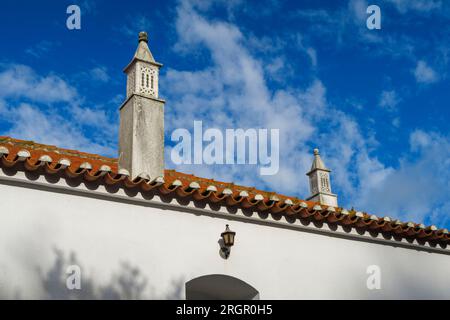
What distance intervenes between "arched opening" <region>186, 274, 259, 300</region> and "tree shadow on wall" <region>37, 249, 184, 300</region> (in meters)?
0.65

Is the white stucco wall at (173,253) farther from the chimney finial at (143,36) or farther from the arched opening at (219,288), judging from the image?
the chimney finial at (143,36)

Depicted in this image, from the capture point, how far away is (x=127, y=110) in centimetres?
973

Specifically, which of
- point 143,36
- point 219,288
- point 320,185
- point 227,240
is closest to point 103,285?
point 227,240

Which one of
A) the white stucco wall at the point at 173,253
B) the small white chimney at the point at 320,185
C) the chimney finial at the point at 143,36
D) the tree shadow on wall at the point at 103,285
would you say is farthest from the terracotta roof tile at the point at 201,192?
the small white chimney at the point at 320,185

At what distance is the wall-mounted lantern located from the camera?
8.19 metres

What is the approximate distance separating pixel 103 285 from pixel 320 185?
29.9 feet

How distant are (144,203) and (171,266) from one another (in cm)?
101

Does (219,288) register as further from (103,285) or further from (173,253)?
(103,285)

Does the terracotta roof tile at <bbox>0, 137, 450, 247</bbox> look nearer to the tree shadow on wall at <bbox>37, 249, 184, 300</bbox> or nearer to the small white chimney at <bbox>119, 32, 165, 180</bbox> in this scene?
the small white chimney at <bbox>119, 32, 165, 180</bbox>

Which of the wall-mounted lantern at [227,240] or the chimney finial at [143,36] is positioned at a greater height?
the chimney finial at [143,36]

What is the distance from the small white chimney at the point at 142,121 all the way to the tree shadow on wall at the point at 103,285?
1.90 m

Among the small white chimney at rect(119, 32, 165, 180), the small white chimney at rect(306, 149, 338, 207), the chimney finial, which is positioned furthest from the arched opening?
the small white chimney at rect(306, 149, 338, 207)

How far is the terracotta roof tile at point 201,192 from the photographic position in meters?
7.18

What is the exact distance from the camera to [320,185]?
1520cm
